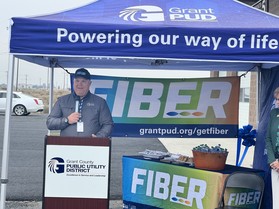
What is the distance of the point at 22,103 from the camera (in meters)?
26.8

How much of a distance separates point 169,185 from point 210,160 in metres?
0.66

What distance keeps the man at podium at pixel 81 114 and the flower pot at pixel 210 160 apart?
106 centimetres

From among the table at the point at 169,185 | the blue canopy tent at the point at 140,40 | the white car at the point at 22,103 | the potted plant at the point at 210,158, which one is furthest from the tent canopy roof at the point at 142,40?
the white car at the point at 22,103

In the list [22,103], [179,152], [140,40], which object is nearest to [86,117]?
[140,40]

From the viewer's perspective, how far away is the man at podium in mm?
4977

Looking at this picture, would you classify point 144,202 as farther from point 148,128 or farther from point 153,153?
point 148,128

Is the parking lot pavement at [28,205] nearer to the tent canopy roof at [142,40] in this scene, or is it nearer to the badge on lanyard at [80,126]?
the badge on lanyard at [80,126]

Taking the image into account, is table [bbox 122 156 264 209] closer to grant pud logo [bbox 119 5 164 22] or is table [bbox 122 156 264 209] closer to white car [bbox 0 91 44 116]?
grant pud logo [bbox 119 5 164 22]

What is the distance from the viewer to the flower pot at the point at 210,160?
506 cm

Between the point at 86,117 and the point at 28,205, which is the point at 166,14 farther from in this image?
the point at 28,205

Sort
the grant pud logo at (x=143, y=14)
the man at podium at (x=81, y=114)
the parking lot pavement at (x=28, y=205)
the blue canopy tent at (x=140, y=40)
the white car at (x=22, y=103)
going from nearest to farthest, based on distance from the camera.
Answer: the blue canopy tent at (x=140, y=40) → the grant pud logo at (x=143, y=14) → the man at podium at (x=81, y=114) → the parking lot pavement at (x=28, y=205) → the white car at (x=22, y=103)

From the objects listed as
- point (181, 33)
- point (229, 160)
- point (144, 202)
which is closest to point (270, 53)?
point (181, 33)

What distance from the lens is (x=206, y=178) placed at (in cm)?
504

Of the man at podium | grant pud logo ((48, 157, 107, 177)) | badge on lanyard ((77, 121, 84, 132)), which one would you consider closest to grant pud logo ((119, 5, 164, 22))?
the man at podium
